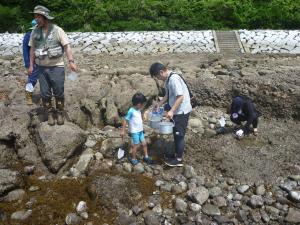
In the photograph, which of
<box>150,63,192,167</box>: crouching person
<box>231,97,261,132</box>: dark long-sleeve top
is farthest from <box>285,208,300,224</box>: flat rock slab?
<box>231,97,261,132</box>: dark long-sleeve top

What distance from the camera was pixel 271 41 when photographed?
45.7 ft

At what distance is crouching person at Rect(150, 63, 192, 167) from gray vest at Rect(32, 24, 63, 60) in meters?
1.59

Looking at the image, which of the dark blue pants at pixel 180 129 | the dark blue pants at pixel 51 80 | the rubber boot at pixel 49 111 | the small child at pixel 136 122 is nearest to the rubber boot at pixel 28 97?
the rubber boot at pixel 49 111

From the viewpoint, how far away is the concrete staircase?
537 inches

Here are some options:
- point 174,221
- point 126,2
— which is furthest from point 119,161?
point 126,2

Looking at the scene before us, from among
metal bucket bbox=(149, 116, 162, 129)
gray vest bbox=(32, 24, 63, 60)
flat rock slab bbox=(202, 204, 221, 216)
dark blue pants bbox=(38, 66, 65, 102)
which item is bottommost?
flat rock slab bbox=(202, 204, 221, 216)

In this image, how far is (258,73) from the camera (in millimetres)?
9156

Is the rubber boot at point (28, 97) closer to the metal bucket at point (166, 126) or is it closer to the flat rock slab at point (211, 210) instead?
the metal bucket at point (166, 126)

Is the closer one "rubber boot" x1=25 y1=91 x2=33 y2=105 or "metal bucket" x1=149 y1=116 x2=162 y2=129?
"metal bucket" x1=149 y1=116 x2=162 y2=129

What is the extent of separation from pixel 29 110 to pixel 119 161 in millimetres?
2163

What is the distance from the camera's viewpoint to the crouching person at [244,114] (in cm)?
698

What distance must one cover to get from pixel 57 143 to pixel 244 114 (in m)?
3.33

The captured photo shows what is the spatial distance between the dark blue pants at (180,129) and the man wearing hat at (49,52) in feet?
6.05

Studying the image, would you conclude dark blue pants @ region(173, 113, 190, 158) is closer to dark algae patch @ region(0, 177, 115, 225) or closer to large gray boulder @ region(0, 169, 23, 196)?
dark algae patch @ region(0, 177, 115, 225)
